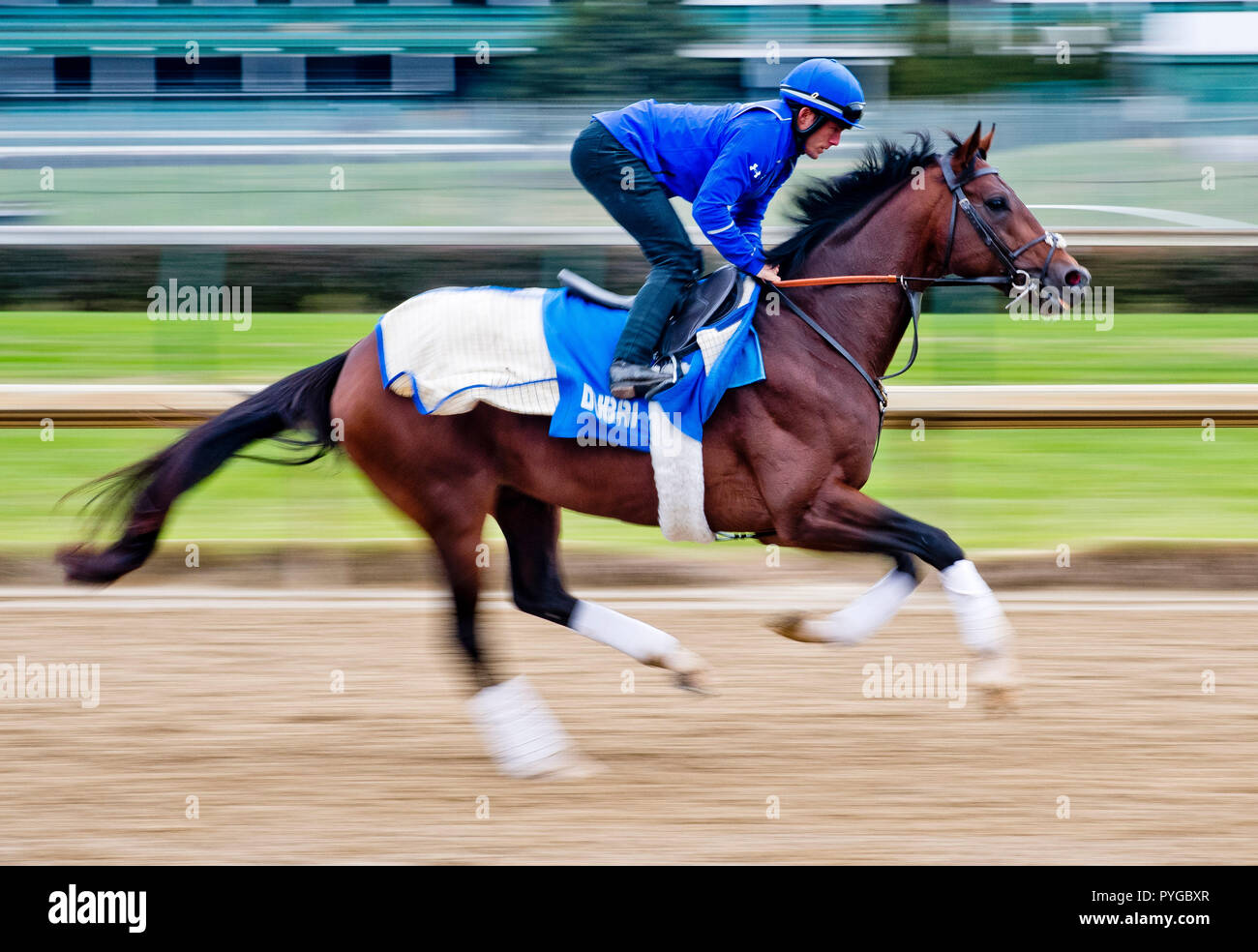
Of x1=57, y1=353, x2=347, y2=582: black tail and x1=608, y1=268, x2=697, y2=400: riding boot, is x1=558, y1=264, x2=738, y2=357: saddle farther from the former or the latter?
x1=57, y1=353, x2=347, y2=582: black tail

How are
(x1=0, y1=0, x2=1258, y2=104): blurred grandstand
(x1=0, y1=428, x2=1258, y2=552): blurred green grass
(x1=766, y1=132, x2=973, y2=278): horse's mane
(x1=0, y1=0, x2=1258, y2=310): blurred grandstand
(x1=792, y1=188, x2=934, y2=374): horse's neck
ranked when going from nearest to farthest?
(x1=792, y1=188, x2=934, y2=374): horse's neck → (x1=766, y1=132, x2=973, y2=278): horse's mane → (x1=0, y1=428, x2=1258, y2=552): blurred green grass → (x1=0, y1=0, x2=1258, y2=310): blurred grandstand → (x1=0, y1=0, x2=1258, y2=104): blurred grandstand

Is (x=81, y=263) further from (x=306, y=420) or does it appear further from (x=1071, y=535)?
(x=1071, y=535)

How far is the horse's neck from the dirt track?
117 cm

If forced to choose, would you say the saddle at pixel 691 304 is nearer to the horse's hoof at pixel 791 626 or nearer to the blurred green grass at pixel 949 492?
the horse's hoof at pixel 791 626

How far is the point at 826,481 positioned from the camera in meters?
4.15

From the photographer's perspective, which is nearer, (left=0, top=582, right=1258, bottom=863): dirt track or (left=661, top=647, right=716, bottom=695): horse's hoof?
(left=0, top=582, right=1258, bottom=863): dirt track

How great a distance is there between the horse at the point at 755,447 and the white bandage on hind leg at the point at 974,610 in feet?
0.14

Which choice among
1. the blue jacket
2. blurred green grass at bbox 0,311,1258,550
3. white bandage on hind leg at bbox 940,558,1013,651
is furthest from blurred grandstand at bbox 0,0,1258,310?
Answer: white bandage on hind leg at bbox 940,558,1013,651

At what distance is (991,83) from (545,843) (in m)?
11.0

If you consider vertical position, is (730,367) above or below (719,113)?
below

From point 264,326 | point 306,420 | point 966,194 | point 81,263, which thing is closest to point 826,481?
point 966,194

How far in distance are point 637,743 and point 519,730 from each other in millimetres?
418

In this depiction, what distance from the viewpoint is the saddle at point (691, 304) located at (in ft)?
13.7

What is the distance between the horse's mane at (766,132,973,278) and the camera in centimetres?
440
